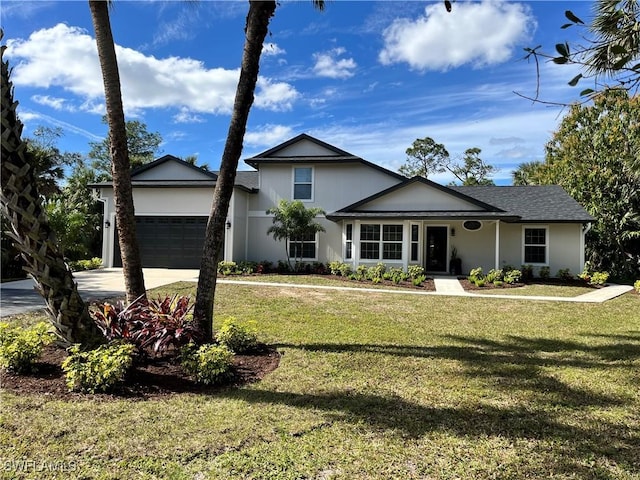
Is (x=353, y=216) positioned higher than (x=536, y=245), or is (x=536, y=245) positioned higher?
(x=353, y=216)

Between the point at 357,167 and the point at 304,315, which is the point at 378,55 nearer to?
the point at 357,167

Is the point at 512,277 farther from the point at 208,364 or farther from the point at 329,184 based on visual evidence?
the point at 208,364

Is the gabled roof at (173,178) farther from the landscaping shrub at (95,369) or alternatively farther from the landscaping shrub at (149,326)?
the landscaping shrub at (95,369)

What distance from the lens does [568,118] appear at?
1057 inches

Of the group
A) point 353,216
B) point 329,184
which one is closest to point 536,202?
point 353,216

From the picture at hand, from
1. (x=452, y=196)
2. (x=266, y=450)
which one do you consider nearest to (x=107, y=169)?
(x=452, y=196)

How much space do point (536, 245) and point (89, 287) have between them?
1795 centimetres

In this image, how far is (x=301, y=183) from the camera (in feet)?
67.7

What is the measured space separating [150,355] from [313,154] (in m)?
15.8

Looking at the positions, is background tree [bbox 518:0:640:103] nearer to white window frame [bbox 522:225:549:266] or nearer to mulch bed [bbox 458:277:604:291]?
mulch bed [bbox 458:277:604:291]

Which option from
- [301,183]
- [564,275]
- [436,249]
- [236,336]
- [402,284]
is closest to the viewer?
[236,336]

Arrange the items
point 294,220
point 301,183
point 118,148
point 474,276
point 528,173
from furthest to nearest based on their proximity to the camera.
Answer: point 528,173 → point 301,183 → point 294,220 → point 474,276 → point 118,148

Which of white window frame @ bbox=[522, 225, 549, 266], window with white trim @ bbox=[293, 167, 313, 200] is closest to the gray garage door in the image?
window with white trim @ bbox=[293, 167, 313, 200]

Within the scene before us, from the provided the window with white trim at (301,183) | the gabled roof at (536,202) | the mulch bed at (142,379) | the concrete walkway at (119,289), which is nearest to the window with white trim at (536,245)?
the gabled roof at (536,202)
